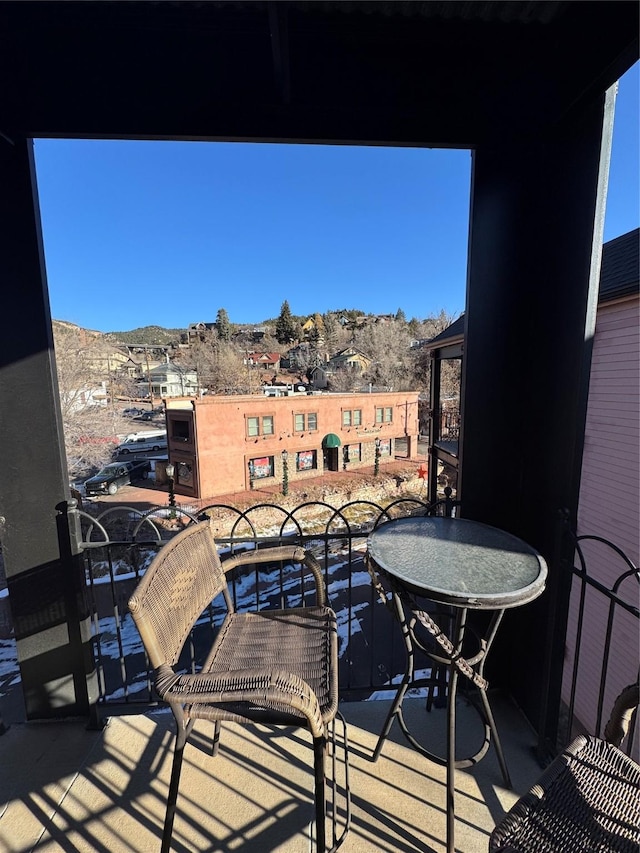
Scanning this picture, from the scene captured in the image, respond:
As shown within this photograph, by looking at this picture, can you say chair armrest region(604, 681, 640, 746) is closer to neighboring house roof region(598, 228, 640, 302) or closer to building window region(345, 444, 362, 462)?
neighboring house roof region(598, 228, 640, 302)

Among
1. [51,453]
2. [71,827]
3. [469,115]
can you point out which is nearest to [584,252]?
[469,115]

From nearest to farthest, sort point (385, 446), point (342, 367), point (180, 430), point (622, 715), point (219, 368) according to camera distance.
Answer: point (622, 715) < point (180, 430) < point (385, 446) < point (219, 368) < point (342, 367)

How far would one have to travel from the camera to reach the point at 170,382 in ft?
99.0

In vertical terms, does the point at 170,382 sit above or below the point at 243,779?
above

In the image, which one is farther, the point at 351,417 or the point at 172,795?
the point at 351,417

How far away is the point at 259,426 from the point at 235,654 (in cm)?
1549

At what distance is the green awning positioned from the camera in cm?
1831

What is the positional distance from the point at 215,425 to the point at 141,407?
16.4 meters

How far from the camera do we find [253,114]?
4.70ft

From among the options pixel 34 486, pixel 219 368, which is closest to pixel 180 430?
pixel 34 486

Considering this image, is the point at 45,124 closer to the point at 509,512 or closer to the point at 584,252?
the point at 584,252

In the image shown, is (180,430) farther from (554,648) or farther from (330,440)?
(554,648)

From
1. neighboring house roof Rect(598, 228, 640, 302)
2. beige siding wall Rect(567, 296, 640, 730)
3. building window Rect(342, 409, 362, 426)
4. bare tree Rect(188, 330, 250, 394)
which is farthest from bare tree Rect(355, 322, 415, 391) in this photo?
beige siding wall Rect(567, 296, 640, 730)

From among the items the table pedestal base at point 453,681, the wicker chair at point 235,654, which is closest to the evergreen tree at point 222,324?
the wicker chair at point 235,654
